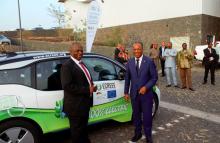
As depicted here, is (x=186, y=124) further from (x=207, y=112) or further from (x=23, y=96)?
(x=23, y=96)

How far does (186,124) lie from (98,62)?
7.74ft

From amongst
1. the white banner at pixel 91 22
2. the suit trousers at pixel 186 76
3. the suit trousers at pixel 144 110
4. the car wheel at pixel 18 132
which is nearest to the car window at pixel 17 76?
the car wheel at pixel 18 132

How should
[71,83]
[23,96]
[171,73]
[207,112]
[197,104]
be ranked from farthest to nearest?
[171,73] < [197,104] < [207,112] < [23,96] < [71,83]

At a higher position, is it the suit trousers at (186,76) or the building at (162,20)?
the building at (162,20)

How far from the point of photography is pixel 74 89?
4598mm

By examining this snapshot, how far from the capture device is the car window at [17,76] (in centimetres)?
486

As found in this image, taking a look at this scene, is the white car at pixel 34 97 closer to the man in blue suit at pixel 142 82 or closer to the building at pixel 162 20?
the man in blue suit at pixel 142 82

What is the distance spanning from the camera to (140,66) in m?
5.41

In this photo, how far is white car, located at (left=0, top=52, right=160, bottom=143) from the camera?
478cm

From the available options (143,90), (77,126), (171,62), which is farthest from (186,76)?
(77,126)

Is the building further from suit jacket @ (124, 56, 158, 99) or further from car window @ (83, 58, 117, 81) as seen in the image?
suit jacket @ (124, 56, 158, 99)

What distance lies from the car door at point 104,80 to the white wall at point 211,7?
1806 cm

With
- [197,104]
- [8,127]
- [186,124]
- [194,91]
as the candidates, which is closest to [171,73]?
[194,91]

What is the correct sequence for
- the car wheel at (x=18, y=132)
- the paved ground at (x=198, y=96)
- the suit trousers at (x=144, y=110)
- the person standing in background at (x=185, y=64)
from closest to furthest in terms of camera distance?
1. the car wheel at (x=18, y=132)
2. the suit trousers at (x=144, y=110)
3. the paved ground at (x=198, y=96)
4. the person standing in background at (x=185, y=64)
